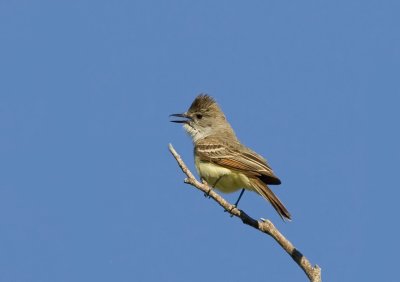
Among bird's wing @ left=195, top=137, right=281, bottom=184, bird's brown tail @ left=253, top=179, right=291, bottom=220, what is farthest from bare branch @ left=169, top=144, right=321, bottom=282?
bird's wing @ left=195, top=137, right=281, bottom=184

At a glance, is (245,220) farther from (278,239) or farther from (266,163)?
(266,163)

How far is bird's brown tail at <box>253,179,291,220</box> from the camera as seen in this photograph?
22.5 feet

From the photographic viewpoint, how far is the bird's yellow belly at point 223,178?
8.05m

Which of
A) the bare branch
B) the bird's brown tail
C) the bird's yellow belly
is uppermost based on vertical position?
the bird's yellow belly

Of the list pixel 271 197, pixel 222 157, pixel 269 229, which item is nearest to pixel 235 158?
pixel 222 157

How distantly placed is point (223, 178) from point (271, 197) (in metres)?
1.27

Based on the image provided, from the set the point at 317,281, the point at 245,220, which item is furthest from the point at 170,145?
the point at 317,281

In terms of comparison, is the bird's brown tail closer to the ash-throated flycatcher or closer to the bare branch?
the ash-throated flycatcher

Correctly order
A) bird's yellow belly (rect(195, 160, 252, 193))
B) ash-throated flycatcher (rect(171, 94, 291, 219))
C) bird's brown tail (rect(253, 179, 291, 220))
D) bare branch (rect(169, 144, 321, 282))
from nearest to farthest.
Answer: bare branch (rect(169, 144, 321, 282))
bird's brown tail (rect(253, 179, 291, 220))
ash-throated flycatcher (rect(171, 94, 291, 219))
bird's yellow belly (rect(195, 160, 252, 193))

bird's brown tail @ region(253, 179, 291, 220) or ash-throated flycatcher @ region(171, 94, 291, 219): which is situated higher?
ash-throated flycatcher @ region(171, 94, 291, 219)

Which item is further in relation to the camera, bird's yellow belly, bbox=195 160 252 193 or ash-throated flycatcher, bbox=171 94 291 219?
bird's yellow belly, bbox=195 160 252 193

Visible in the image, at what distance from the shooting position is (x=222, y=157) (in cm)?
857

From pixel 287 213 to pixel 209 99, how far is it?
3796 mm

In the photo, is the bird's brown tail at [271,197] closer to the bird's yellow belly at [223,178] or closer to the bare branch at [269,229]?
the bird's yellow belly at [223,178]
